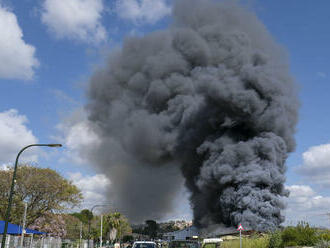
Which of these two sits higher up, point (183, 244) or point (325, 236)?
point (325, 236)

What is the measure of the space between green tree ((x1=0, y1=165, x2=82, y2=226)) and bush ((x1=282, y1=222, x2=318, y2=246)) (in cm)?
2661

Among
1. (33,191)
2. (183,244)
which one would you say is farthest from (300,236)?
(33,191)

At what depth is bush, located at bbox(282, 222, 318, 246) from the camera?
14.5 m

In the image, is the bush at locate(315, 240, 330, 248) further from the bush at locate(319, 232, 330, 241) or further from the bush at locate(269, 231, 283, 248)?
the bush at locate(269, 231, 283, 248)

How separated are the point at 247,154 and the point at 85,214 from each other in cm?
6669

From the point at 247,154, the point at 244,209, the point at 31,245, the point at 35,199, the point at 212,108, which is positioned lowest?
the point at 31,245

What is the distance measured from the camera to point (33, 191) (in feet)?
116

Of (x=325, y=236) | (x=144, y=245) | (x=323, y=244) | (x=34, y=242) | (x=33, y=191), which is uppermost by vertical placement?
(x=33, y=191)

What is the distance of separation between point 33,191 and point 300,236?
1120 inches

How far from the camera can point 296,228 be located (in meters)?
15.8

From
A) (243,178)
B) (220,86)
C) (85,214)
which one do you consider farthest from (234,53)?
(85,214)

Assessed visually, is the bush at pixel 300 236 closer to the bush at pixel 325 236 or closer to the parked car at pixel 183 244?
the bush at pixel 325 236

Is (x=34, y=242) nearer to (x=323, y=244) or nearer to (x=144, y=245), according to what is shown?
(x=144, y=245)

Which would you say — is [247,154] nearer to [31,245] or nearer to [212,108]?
[212,108]
